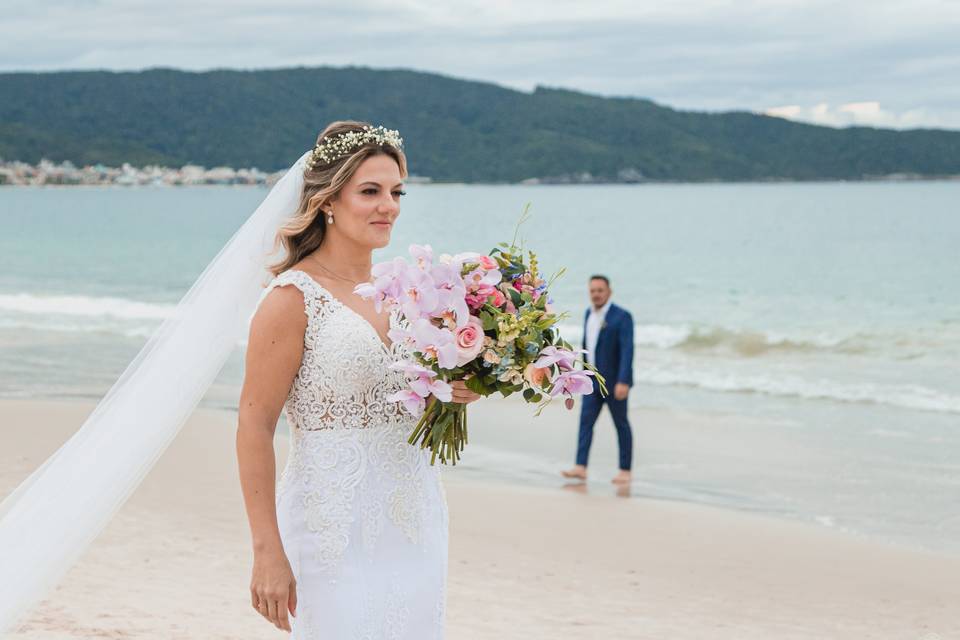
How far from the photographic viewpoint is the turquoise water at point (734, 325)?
11281 millimetres

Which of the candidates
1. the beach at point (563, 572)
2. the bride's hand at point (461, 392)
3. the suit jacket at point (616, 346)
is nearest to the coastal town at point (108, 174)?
the suit jacket at point (616, 346)

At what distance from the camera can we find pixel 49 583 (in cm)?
363

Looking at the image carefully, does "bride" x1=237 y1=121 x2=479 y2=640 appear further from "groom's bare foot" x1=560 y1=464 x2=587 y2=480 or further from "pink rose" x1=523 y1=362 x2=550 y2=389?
"groom's bare foot" x1=560 y1=464 x2=587 y2=480

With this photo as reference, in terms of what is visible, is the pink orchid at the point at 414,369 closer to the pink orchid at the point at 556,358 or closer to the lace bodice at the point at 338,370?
the lace bodice at the point at 338,370

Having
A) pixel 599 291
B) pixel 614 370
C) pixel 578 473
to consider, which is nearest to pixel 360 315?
pixel 599 291

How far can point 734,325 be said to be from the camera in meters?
31.8

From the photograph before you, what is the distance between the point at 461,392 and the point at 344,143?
0.77 m

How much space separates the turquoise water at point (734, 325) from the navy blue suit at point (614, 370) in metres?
0.55

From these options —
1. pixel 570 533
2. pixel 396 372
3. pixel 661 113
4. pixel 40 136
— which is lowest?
pixel 570 533

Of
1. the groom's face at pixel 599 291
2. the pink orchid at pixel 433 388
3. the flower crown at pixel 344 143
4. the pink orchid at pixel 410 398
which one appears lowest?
the pink orchid at pixel 410 398

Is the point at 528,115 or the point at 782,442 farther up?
the point at 528,115

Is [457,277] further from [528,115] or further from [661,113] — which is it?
[661,113]

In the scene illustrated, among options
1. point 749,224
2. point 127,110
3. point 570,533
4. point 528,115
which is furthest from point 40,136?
point 570,533

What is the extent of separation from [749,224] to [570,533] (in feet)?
255
